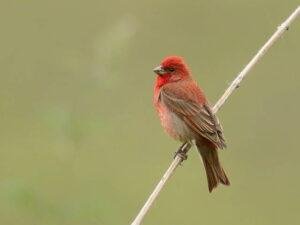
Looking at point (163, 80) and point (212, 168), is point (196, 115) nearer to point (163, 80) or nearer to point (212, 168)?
point (212, 168)

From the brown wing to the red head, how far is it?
0.35ft

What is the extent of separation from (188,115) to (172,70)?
1.49 ft

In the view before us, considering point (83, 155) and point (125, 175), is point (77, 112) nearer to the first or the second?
point (83, 155)

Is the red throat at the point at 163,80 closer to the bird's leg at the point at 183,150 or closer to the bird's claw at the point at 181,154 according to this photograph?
the bird's leg at the point at 183,150

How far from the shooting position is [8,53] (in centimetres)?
1822

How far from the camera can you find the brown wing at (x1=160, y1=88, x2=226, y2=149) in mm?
12023

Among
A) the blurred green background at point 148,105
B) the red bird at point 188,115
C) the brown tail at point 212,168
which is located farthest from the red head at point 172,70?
the brown tail at point 212,168

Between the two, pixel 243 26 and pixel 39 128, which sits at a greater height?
pixel 243 26

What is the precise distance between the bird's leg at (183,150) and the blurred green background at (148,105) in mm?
550

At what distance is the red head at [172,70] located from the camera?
496 inches

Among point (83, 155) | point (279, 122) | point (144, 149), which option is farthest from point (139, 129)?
point (83, 155)

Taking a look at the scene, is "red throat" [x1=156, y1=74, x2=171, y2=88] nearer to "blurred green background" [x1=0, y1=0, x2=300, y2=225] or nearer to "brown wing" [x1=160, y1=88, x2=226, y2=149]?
"brown wing" [x1=160, y1=88, x2=226, y2=149]

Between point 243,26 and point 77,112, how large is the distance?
6.86 meters

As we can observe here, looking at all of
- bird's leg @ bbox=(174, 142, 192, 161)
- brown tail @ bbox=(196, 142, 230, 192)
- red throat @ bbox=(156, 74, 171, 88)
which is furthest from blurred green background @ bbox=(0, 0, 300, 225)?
brown tail @ bbox=(196, 142, 230, 192)
